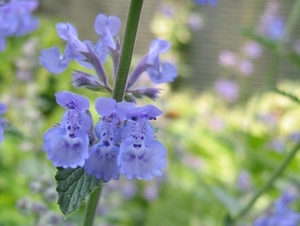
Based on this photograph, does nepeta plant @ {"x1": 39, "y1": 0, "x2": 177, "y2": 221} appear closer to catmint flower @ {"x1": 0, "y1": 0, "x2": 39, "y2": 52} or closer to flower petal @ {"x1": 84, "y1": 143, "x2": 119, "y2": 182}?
flower petal @ {"x1": 84, "y1": 143, "x2": 119, "y2": 182}

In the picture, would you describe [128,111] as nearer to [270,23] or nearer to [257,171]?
[270,23]

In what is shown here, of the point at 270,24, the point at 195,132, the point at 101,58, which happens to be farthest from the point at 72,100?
the point at 195,132

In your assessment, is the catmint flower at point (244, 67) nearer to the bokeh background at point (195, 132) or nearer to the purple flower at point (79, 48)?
the bokeh background at point (195, 132)

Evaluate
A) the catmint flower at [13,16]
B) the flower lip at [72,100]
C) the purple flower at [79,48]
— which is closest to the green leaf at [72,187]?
the flower lip at [72,100]

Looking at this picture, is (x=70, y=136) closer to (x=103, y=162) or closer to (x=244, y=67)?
(x=103, y=162)

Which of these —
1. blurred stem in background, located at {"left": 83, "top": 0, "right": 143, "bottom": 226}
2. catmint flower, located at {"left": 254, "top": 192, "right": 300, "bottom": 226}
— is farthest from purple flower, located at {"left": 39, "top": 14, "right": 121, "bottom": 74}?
catmint flower, located at {"left": 254, "top": 192, "right": 300, "bottom": 226}

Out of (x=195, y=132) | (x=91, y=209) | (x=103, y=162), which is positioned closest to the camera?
(x=103, y=162)

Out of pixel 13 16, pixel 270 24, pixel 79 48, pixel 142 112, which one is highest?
pixel 270 24
